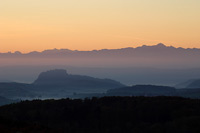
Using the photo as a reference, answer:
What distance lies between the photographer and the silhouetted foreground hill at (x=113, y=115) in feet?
278

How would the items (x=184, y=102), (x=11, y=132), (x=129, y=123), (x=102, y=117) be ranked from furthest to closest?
(x=184, y=102), (x=102, y=117), (x=129, y=123), (x=11, y=132)

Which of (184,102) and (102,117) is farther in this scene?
(184,102)

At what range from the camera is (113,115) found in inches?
3799

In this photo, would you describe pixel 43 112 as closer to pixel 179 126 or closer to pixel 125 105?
pixel 125 105

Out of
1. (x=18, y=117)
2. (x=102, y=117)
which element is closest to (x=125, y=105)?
(x=102, y=117)

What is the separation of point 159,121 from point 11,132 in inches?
2039

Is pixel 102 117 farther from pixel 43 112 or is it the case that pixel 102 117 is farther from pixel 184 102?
pixel 184 102

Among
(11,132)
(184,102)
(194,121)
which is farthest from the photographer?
(184,102)

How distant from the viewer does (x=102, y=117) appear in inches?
3755

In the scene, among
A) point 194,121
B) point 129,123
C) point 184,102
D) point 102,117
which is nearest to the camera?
point 194,121

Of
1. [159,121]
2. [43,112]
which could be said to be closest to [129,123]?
[159,121]

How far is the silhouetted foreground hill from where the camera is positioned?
278 ft

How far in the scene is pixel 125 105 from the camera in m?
105

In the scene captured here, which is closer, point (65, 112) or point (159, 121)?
point (159, 121)
